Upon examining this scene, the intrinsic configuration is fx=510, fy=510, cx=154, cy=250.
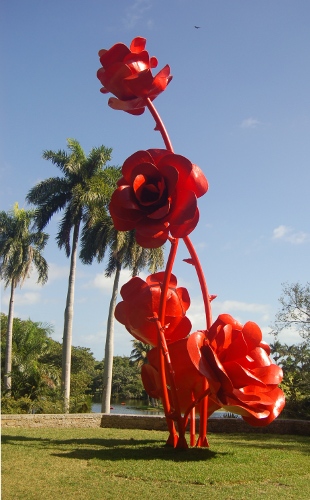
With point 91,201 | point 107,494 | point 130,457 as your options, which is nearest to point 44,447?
point 130,457

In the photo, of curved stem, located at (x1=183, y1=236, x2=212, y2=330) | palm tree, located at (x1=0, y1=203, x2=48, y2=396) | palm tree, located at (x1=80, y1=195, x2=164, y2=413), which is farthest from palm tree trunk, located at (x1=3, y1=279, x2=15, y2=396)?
curved stem, located at (x1=183, y1=236, x2=212, y2=330)

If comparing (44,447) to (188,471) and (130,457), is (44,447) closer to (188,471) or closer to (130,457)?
(130,457)

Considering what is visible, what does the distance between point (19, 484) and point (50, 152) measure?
18.9 metres

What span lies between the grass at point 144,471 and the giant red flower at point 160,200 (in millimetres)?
3229

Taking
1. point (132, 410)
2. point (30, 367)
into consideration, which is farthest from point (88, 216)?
point (132, 410)

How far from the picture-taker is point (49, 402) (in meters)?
18.4

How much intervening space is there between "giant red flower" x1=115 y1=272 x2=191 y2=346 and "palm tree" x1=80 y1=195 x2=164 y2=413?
13401mm

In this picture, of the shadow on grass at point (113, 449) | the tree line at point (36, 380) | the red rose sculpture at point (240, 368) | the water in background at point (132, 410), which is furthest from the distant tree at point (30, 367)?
the red rose sculpture at point (240, 368)

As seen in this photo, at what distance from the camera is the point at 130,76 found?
336 inches

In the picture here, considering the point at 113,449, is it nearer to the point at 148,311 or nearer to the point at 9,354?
the point at 148,311

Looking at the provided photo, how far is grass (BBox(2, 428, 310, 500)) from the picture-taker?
5867mm

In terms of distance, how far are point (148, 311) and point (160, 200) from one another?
78.5 inches

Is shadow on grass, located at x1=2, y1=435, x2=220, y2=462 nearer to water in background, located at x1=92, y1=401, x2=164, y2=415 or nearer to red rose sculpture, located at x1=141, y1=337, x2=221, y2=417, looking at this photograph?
red rose sculpture, located at x1=141, y1=337, x2=221, y2=417

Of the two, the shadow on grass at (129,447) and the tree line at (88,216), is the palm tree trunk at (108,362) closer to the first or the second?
the tree line at (88,216)
